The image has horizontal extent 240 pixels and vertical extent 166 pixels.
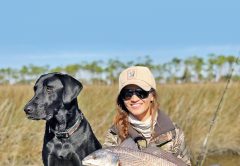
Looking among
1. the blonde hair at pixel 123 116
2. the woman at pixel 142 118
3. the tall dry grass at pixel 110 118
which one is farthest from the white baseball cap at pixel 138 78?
the tall dry grass at pixel 110 118

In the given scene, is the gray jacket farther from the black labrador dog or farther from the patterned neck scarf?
the black labrador dog

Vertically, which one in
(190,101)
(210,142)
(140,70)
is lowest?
(210,142)

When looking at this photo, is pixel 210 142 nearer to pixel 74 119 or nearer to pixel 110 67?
pixel 74 119

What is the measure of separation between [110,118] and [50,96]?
4.99m

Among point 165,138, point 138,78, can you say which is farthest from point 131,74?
point 165,138

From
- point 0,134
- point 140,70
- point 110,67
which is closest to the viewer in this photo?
point 140,70

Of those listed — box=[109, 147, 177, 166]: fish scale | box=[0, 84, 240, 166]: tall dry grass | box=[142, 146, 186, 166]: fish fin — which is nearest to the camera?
box=[109, 147, 177, 166]: fish scale

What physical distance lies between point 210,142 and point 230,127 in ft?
2.08

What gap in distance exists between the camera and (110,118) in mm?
9305

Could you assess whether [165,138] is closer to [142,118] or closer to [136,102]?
[142,118]

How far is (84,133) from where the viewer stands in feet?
14.3

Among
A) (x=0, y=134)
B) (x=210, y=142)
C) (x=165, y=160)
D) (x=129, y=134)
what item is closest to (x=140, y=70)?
(x=129, y=134)

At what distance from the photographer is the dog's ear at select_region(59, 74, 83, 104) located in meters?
4.34

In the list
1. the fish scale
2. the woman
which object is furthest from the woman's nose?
the fish scale
